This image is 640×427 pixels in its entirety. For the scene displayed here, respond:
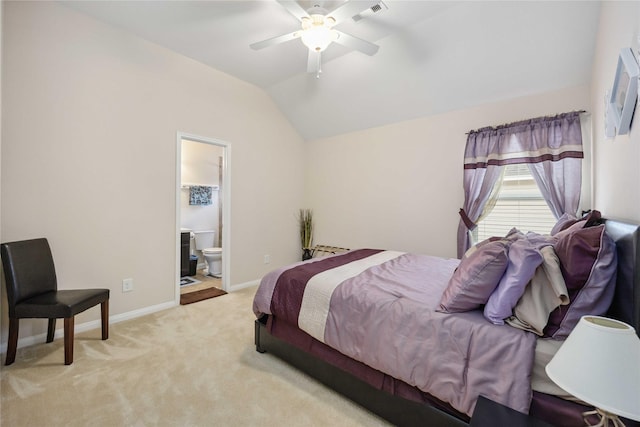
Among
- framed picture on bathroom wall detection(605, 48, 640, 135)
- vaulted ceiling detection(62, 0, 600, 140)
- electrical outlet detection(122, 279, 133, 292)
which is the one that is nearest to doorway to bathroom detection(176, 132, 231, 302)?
electrical outlet detection(122, 279, 133, 292)

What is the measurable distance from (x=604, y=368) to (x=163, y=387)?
226 centimetres

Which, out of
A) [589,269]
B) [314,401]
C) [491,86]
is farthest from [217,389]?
[491,86]

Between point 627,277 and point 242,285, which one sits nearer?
point 627,277

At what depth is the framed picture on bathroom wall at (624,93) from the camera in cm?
108

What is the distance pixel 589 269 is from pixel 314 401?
162cm

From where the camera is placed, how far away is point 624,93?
49.6 inches

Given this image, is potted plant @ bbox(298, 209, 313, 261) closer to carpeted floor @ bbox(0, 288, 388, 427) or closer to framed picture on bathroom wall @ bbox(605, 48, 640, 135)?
carpeted floor @ bbox(0, 288, 388, 427)

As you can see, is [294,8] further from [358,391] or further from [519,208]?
[519,208]

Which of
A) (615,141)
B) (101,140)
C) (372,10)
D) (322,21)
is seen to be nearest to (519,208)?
(615,141)

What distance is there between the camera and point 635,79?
41.8 inches

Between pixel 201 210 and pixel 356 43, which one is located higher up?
pixel 356 43

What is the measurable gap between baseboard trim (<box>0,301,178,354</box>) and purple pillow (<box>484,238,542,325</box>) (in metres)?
3.28

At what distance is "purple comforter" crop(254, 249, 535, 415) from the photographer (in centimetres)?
121

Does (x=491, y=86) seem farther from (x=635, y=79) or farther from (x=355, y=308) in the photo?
(x=355, y=308)
